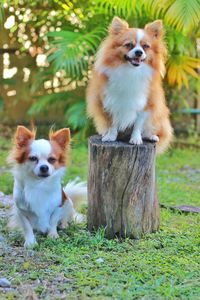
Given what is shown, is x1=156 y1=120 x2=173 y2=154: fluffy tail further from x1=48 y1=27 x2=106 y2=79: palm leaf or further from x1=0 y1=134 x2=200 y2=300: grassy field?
x1=48 y1=27 x2=106 y2=79: palm leaf

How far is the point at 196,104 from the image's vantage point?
9.84m

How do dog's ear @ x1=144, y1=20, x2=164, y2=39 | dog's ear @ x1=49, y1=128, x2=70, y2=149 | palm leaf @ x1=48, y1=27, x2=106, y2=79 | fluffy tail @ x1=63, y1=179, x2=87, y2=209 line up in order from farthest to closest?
palm leaf @ x1=48, y1=27, x2=106, y2=79 → fluffy tail @ x1=63, y1=179, x2=87, y2=209 → dog's ear @ x1=144, y1=20, x2=164, y2=39 → dog's ear @ x1=49, y1=128, x2=70, y2=149

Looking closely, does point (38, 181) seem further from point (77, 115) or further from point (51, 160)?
point (77, 115)

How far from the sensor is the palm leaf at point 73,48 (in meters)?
7.64

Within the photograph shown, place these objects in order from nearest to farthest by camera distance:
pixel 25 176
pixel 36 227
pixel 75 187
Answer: pixel 25 176, pixel 36 227, pixel 75 187

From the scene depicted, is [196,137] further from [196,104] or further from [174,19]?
[174,19]

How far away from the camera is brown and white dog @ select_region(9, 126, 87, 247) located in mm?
4078

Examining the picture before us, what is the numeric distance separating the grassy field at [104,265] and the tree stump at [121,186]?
116mm

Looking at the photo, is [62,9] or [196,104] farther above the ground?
[62,9]

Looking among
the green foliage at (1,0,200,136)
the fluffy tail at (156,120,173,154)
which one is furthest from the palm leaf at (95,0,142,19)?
the fluffy tail at (156,120,173,154)

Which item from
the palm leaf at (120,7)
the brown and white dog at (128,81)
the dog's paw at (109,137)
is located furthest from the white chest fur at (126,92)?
the palm leaf at (120,7)

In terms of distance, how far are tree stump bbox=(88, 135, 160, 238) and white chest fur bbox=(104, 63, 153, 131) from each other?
0.23 meters

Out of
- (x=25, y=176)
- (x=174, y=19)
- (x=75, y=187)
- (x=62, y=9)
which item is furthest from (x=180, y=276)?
(x=62, y=9)

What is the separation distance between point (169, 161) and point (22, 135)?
14.2 ft
